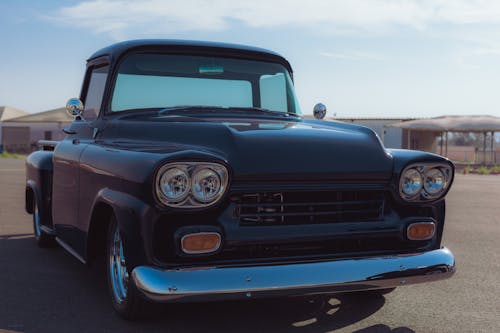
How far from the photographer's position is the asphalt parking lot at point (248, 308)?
3.97 meters

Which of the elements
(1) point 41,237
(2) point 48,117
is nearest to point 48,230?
(1) point 41,237

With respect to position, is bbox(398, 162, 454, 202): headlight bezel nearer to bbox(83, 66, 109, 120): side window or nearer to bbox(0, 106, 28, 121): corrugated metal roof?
bbox(83, 66, 109, 120): side window

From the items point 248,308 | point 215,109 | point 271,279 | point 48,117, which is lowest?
point 248,308

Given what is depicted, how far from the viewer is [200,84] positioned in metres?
5.19

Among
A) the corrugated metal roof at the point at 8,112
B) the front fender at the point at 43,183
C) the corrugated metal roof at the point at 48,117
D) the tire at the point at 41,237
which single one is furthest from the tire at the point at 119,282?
the corrugated metal roof at the point at 8,112

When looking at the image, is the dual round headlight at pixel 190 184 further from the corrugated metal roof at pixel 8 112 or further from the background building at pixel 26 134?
the corrugated metal roof at pixel 8 112

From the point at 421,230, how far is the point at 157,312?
1.65 m

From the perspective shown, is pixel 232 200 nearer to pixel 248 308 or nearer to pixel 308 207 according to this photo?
pixel 308 207

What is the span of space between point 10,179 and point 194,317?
44.5 feet

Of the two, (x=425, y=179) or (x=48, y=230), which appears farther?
(x=48, y=230)

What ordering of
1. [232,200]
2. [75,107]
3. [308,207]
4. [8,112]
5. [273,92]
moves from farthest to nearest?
[8,112]
[273,92]
[75,107]
[308,207]
[232,200]

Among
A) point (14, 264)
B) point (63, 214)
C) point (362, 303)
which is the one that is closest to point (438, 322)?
point (362, 303)

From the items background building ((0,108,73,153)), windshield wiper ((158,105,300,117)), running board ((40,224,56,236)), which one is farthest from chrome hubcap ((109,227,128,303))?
background building ((0,108,73,153))

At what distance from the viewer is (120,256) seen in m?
4.15
